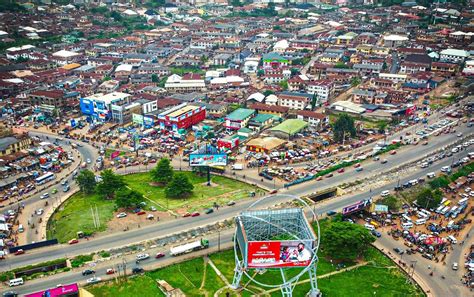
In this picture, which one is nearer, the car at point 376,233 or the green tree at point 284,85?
the car at point 376,233

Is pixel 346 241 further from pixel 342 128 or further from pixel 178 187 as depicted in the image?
pixel 342 128

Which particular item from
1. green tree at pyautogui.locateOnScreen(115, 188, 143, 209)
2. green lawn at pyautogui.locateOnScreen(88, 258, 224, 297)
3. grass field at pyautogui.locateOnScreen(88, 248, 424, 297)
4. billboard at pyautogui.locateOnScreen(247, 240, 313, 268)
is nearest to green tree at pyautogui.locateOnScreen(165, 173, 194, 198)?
green tree at pyautogui.locateOnScreen(115, 188, 143, 209)

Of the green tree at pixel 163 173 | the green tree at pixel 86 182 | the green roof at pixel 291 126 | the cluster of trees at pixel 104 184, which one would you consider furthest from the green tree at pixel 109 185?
the green roof at pixel 291 126

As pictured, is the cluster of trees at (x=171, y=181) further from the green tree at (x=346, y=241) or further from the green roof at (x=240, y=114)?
the green roof at (x=240, y=114)

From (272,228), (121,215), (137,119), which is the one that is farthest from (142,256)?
(137,119)

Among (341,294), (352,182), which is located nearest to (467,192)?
(352,182)

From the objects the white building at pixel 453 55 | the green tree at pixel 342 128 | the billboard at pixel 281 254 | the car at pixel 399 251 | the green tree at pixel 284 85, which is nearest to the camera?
the billboard at pixel 281 254

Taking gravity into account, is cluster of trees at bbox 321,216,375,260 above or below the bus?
above

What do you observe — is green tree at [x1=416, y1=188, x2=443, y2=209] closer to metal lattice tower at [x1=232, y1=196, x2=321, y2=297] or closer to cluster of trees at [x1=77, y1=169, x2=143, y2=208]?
metal lattice tower at [x1=232, y1=196, x2=321, y2=297]
